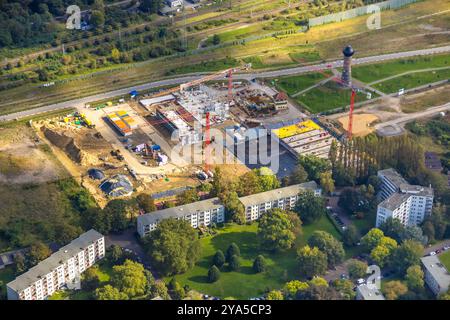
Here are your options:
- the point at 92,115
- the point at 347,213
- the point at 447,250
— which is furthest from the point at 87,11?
the point at 447,250

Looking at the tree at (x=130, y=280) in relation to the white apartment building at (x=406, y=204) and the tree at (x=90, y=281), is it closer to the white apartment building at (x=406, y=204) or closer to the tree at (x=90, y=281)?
the tree at (x=90, y=281)

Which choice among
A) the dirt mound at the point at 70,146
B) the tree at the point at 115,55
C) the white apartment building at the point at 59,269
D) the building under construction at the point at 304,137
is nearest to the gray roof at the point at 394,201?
the building under construction at the point at 304,137

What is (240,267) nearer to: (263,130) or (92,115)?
(263,130)

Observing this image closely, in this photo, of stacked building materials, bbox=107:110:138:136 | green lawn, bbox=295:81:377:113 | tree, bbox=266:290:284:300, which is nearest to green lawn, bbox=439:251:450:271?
tree, bbox=266:290:284:300

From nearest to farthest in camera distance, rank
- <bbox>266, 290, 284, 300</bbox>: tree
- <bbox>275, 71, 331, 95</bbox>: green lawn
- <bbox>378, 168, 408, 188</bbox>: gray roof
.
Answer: <bbox>266, 290, 284, 300</bbox>: tree < <bbox>378, 168, 408, 188</bbox>: gray roof < <bbox>275, 71, 331, 95</bbox>: green lawn

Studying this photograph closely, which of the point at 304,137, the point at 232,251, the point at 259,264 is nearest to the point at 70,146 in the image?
the point at 304,137

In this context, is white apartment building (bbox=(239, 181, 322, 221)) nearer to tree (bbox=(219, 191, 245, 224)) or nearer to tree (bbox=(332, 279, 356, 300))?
tree (bbox=(219, 191, 245, 224))
